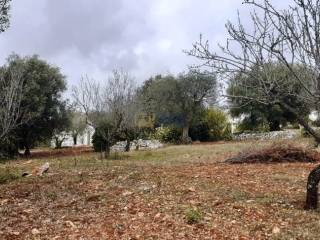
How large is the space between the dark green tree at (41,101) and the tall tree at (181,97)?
9872mm

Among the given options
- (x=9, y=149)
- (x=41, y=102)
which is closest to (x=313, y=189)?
(x=41, y=102)

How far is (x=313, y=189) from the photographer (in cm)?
771

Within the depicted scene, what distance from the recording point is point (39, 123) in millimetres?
28734

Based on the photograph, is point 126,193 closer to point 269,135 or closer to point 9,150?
point 9,150

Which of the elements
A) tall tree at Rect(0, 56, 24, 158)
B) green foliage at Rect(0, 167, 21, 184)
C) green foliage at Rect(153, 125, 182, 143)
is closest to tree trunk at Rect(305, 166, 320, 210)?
green foliage at Rect(0, 167, 21, 184)

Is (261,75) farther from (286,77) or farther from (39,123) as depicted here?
(39,123)

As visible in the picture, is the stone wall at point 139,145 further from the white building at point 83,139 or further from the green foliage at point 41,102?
the white building at point 83,139

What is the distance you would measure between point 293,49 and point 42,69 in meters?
23.6

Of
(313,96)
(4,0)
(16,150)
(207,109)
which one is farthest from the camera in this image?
(207,109)

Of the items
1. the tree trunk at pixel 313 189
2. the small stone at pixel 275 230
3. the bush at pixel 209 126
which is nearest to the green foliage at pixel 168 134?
the bush at pixel 209 126

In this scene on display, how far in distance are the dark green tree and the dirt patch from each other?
49.6ft

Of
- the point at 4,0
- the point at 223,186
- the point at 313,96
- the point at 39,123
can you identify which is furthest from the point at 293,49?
the point at 39,123

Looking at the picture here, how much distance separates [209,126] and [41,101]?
49.9 ft

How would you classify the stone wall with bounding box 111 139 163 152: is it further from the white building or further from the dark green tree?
the white building
